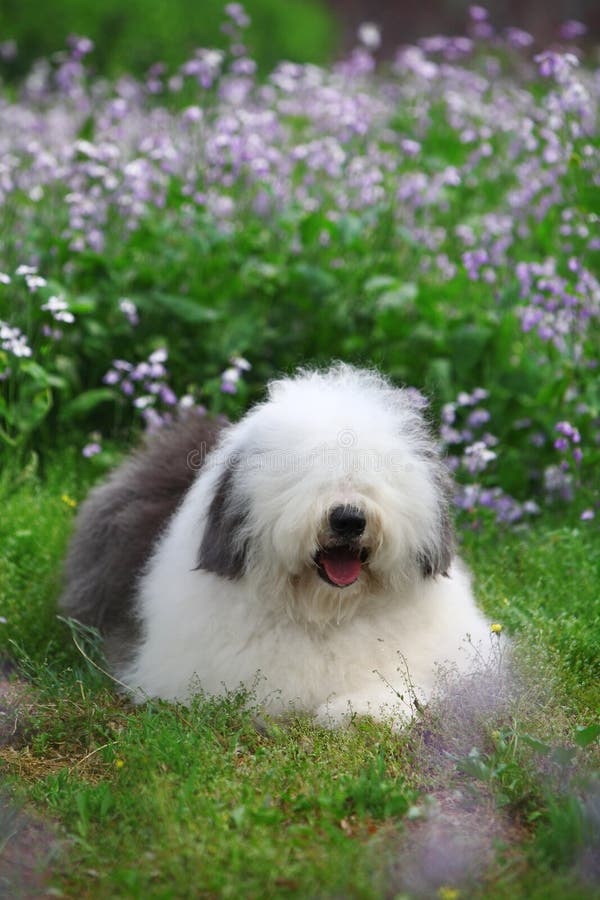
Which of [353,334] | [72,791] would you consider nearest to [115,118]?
[353,334]

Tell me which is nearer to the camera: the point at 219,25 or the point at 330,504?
the point at 330,504

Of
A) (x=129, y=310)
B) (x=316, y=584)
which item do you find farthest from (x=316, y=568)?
(x=129, y=310)

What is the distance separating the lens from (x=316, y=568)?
3.40 meters

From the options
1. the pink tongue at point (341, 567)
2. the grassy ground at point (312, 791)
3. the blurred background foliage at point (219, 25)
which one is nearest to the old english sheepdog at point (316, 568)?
the pink tongue at point (341, 567)

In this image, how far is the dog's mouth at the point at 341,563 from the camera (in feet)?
11.0

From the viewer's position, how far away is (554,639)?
397 centimetres

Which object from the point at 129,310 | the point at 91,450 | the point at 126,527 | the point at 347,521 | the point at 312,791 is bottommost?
the point at 91,450

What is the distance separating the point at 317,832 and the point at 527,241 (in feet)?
15.1

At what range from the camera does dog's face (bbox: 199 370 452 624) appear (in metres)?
3.29

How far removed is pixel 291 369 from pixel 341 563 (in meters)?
2.08

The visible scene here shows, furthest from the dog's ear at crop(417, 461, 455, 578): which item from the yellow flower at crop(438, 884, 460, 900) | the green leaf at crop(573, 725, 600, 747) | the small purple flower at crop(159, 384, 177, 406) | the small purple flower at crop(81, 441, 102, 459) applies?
the small purple flower at crop(81, 441, 102, 459)

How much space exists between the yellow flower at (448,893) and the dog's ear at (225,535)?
4.20 ft

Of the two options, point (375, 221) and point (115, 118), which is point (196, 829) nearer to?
point (375, 221)

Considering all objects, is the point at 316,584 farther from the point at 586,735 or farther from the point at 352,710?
the point at 586,735
